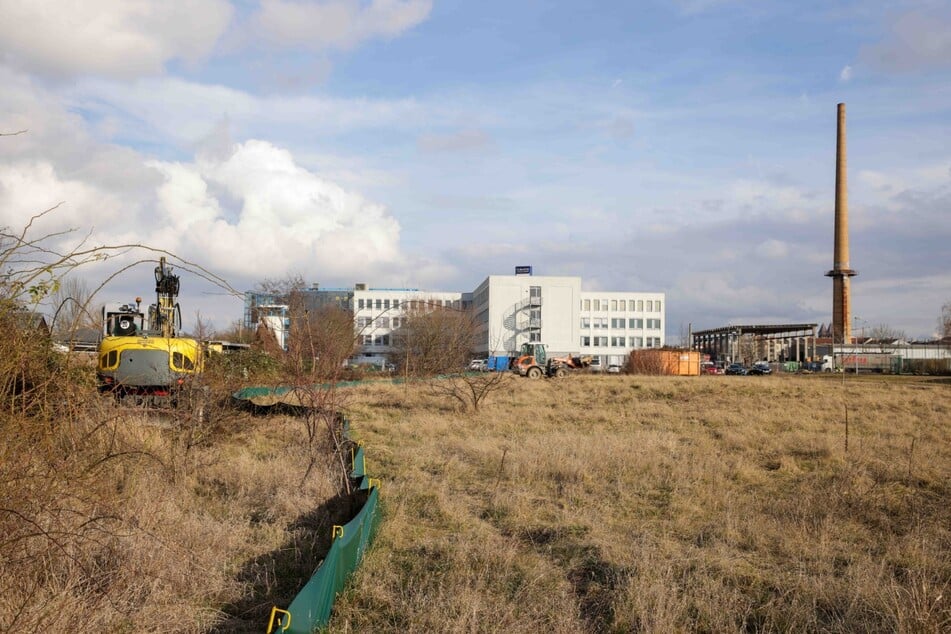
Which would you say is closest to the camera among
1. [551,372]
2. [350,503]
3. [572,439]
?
[350,503]

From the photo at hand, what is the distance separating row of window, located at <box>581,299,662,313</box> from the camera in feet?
371

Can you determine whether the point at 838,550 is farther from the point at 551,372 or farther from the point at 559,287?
the point at 559,287

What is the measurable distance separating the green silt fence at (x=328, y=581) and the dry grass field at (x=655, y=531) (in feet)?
0.62

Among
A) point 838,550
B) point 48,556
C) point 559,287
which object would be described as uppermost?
point 559,287

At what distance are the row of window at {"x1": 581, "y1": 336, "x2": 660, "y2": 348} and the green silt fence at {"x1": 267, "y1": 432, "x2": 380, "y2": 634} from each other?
10574cm

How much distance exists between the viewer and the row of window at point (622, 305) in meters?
113

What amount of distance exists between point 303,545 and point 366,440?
8.48 m

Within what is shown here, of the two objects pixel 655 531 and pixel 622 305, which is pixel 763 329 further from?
pixel 655 531

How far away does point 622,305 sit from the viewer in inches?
4488

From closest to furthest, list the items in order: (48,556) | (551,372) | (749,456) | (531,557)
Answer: (48,556) < (531,557) < (749,456) < (551,372)

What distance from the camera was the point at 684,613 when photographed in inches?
236

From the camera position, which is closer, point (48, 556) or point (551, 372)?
point (48, 556)

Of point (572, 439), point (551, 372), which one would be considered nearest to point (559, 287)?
point (551, 372)

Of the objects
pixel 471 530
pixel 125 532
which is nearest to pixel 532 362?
pixel 471 530
